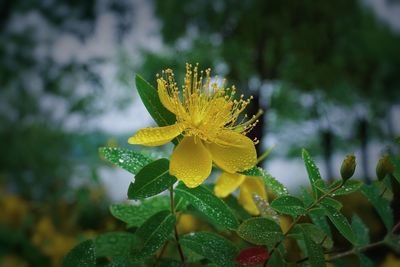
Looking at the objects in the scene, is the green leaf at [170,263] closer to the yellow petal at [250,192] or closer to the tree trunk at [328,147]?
the yellow petal at [250,192]

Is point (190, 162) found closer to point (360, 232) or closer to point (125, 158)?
point (125, 158)

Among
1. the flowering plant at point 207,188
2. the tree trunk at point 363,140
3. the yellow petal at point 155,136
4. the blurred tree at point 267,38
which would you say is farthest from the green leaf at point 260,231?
the tree trunk at point 363,140

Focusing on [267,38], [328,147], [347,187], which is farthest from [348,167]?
[328,147]

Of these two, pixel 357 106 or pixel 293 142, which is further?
pixel 293 142

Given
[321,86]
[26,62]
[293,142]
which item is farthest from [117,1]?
[293,142]

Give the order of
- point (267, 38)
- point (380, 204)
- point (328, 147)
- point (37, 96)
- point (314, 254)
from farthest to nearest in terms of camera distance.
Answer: point (328, 147), point (267, 38), point (37, 96), point (380, 204), point (314, 254)

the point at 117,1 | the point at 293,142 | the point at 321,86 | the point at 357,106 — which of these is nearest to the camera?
the point at 117,1

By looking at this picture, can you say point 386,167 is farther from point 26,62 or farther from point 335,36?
point 335,36
